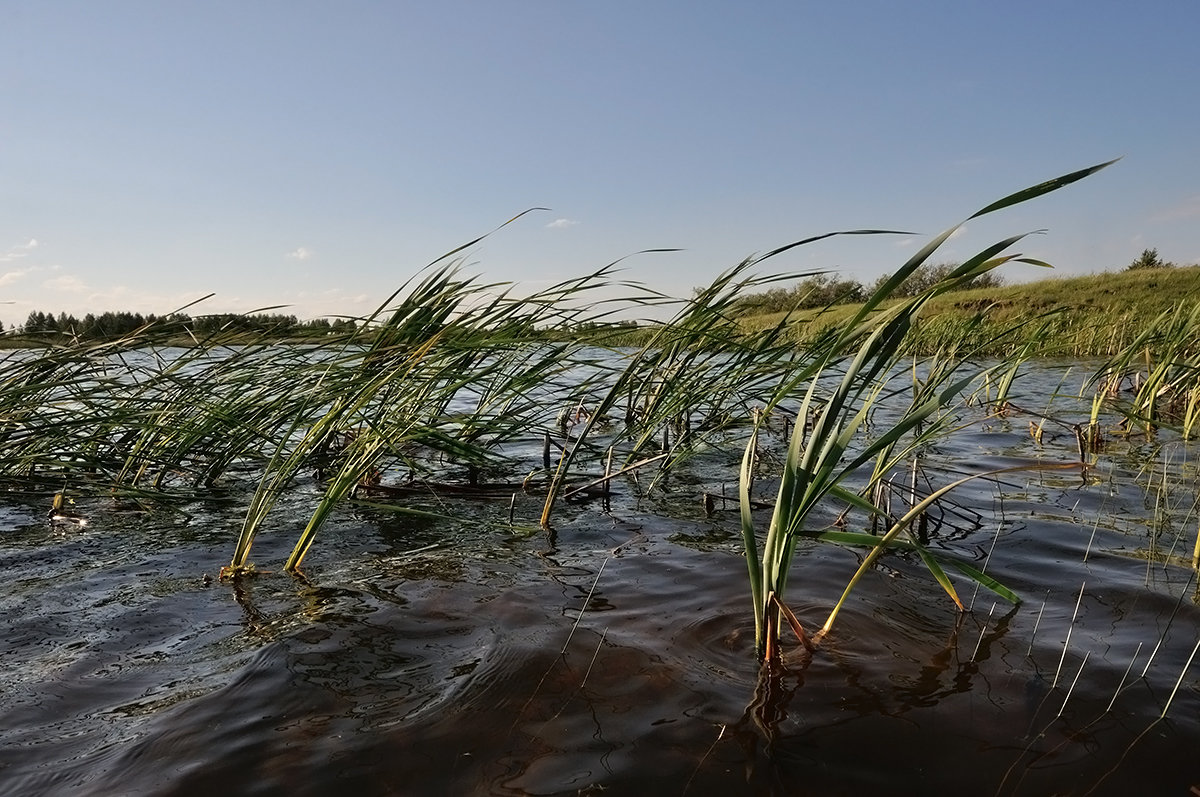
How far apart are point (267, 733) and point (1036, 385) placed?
10391 millimetres

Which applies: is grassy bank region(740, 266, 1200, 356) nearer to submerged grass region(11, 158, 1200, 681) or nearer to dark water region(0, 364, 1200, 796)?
submerged grass region(11, 158, 1200, 681)

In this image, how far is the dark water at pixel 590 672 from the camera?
157cm

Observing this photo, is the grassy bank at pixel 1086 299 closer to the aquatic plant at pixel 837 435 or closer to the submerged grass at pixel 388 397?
the submerged grass at pixel 388 397

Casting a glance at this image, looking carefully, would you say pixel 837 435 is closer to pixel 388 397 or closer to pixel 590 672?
pixel 590 672

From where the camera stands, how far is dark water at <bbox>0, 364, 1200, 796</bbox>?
5.15 feet

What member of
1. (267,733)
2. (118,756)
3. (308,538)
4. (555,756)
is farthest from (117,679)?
(555,756)

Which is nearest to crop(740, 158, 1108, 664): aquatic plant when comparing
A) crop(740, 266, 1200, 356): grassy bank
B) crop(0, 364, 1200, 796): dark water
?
crop(0, 364, 1200, 796): dark water

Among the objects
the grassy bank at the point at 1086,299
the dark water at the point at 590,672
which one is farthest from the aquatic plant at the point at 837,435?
the grassy bank at the point at 1086,299

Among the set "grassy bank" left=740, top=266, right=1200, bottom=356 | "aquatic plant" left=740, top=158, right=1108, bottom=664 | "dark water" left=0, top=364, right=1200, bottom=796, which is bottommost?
"dark water" left=0, top=364, right=1200, bottom=796

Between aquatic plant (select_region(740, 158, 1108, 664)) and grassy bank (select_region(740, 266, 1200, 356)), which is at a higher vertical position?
grassy bank (select_region(740, 266, 1200, 356))

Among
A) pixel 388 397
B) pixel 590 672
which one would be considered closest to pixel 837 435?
pixel 590 672

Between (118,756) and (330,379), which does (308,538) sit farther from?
(118,756)

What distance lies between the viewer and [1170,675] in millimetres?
1862

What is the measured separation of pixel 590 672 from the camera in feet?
6.61
